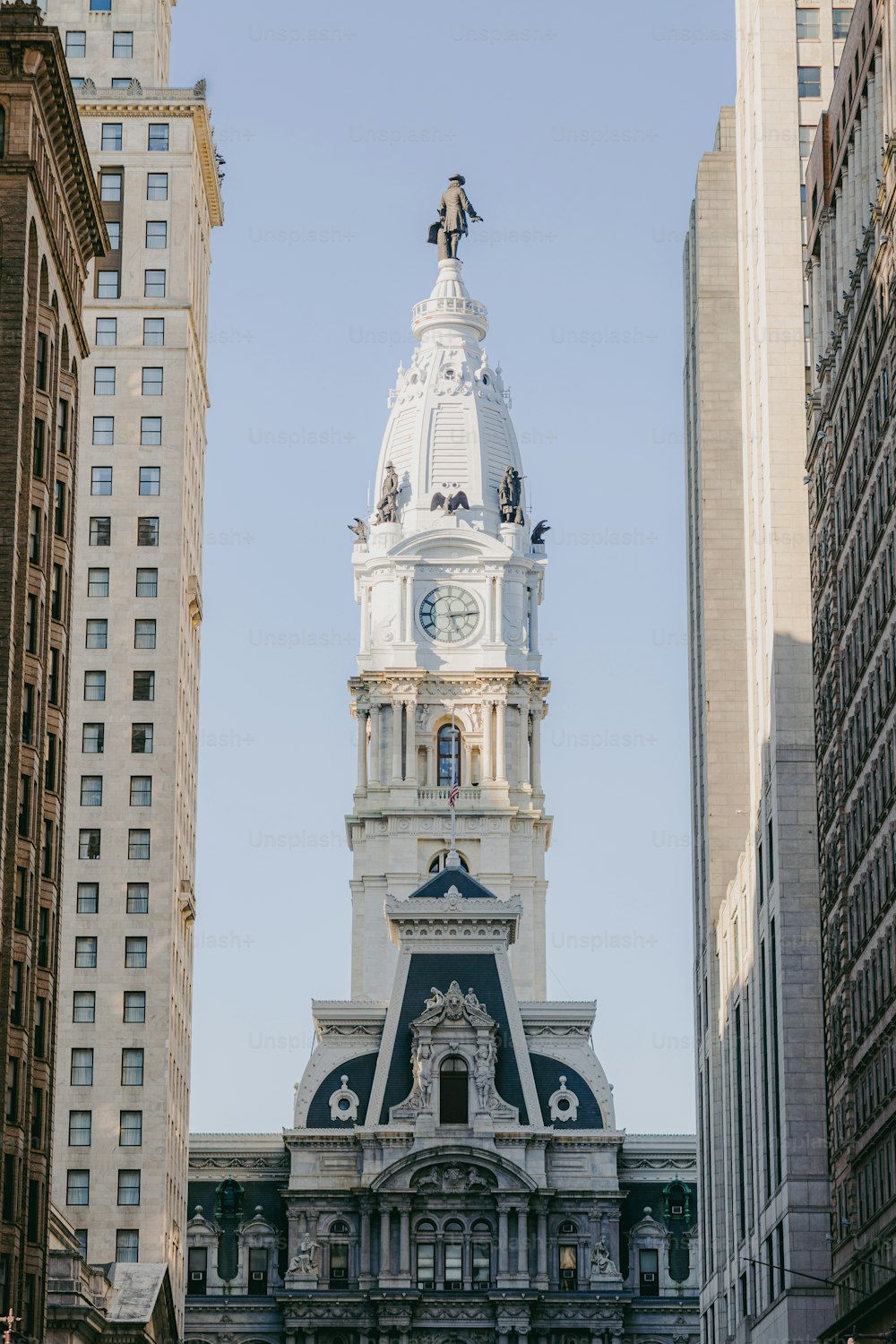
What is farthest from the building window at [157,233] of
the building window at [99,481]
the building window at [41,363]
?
the building window at [41,363]

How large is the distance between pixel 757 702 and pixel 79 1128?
33.1 metres

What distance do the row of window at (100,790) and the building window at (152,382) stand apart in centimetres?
1735

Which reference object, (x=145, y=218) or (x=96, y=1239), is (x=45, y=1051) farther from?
(x=145, y=218)

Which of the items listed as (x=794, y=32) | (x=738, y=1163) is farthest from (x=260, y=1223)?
(x=794, y=32)

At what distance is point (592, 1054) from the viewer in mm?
155750

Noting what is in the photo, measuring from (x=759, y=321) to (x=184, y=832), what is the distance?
33.5 m

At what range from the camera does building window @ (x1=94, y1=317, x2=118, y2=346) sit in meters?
120

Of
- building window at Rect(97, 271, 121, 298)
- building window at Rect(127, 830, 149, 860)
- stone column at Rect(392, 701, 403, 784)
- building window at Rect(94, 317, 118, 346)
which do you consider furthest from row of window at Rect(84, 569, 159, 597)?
stone column at Rect(392, 701, 403, 784)

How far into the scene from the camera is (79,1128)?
109 meters

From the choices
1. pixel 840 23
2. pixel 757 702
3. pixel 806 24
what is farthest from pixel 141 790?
pixel 840 23

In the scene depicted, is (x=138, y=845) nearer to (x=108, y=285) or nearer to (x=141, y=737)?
(x=141, y=737)

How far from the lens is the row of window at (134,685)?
4530 inches

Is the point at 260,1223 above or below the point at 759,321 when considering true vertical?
below

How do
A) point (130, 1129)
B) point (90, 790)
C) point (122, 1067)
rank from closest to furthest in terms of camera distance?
point (130, 1129)
point (122, 1067)
point (90, 790)
